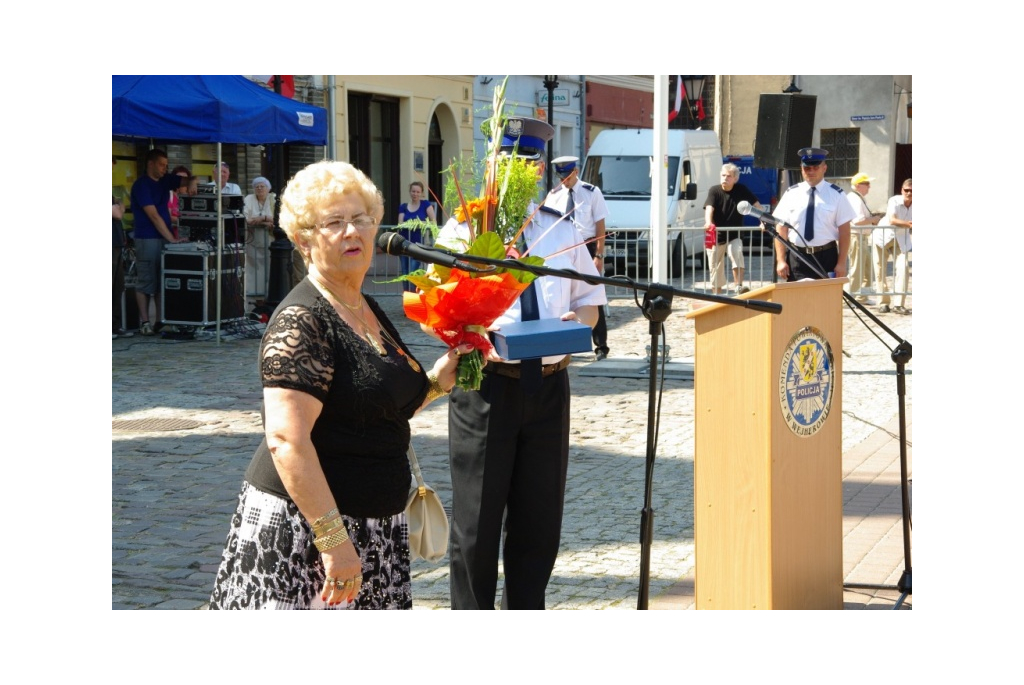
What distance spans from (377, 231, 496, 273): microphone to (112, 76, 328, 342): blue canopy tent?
1050cm

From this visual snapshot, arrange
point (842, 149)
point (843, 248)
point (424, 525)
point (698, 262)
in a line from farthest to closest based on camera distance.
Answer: point (842, 149), point (698, 262), point (843, 248), point (424, 525)

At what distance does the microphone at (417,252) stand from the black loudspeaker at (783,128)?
10.3m

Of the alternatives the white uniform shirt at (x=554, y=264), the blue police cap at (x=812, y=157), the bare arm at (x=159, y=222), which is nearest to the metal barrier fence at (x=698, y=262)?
the blue police cap at (x=812, y=157)

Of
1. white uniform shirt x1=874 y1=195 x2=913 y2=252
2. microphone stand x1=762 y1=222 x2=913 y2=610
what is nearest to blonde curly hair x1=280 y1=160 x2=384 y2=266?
microphone stand x1=762 y1=222 x2=913 y2=610

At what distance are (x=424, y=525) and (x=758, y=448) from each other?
1291mm

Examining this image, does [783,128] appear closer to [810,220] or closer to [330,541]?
[810,220]

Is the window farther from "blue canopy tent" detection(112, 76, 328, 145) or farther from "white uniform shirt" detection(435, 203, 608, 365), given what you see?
"white uniform shirt" detection(435, 203, 608, 365)

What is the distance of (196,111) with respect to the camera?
1334cm

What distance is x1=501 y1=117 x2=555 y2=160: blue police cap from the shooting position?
4430 millimetres

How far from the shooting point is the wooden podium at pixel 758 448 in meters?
4.31

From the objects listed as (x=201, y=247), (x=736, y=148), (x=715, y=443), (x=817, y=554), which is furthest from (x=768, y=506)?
(x=736, y=148)

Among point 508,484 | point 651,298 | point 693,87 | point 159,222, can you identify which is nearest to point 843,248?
point 159,222

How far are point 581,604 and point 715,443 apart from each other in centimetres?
152
